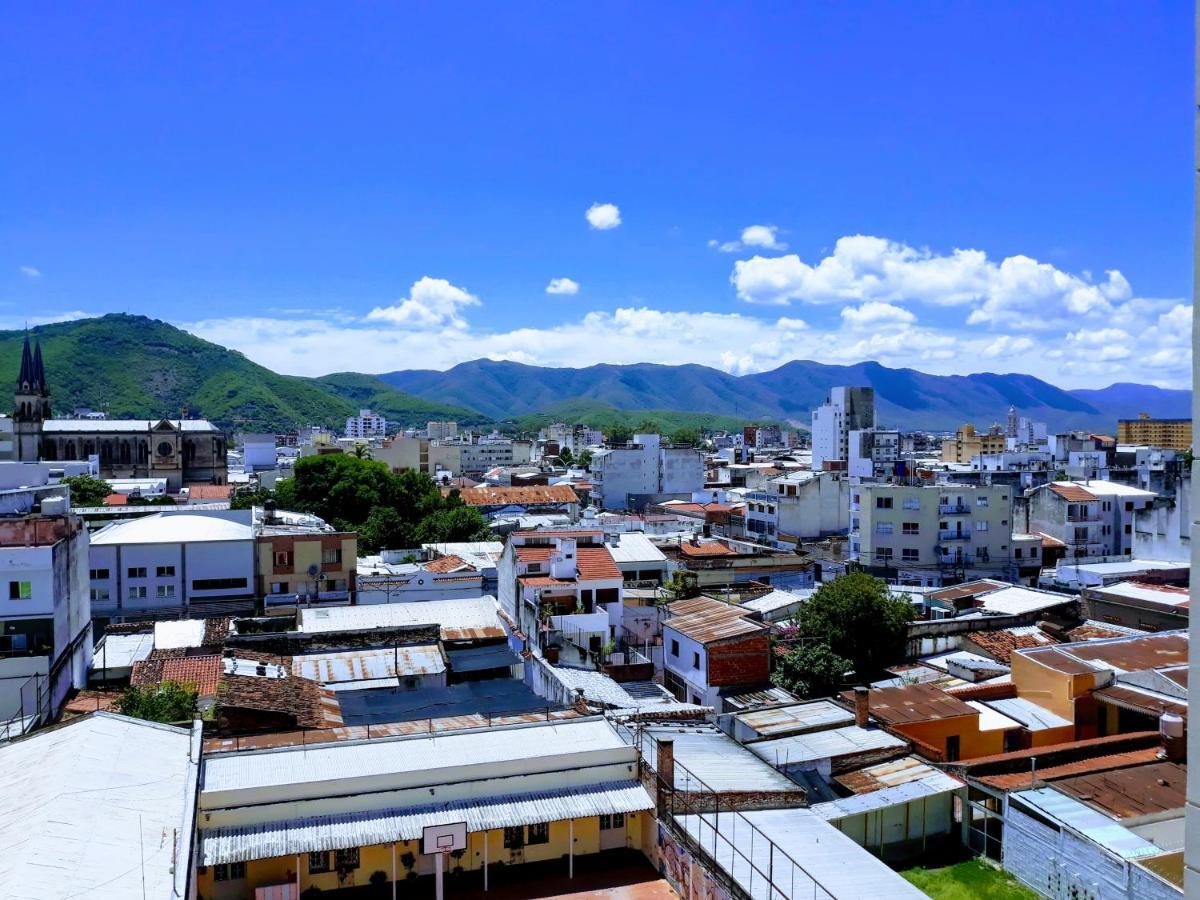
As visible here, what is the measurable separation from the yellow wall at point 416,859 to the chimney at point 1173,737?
12.4 metres

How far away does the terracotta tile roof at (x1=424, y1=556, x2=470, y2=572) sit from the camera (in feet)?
122

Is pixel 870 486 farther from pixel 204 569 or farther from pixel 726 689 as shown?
pixel 204 569

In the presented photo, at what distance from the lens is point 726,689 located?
81.9 feet

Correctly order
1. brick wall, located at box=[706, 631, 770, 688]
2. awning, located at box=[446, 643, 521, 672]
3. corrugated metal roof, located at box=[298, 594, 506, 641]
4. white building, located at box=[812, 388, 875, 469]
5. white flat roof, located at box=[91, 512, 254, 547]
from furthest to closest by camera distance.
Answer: white building, located at box=[812, 388, 875, 469] < white flat roof, located at box=[91, 512, 254, 547] < corrugated metal roof, located at box=[298, 594, 506, 641] < brick wall, located at box=[706, 631, 770, 688] < awning, located at box=[446, 643, 521, 672]

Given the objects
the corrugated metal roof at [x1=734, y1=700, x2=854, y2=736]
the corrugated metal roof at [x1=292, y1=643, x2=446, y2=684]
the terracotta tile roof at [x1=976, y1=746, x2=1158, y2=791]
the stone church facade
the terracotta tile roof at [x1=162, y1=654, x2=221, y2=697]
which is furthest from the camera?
the stone church facade

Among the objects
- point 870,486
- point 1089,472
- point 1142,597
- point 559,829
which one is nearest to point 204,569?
point 559,829

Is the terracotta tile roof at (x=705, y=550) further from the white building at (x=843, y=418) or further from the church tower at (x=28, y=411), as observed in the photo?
the white building at (x=843, y=418)

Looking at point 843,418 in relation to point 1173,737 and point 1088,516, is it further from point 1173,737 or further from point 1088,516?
point 1173,737

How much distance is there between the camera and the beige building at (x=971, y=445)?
116 m

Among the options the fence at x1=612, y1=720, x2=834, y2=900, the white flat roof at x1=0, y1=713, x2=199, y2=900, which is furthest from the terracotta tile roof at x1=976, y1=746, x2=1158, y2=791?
the white flat roof at x1=0, y1=713, x2=199, y2=900

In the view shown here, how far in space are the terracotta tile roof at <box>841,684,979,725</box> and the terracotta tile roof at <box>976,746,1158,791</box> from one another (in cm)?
243

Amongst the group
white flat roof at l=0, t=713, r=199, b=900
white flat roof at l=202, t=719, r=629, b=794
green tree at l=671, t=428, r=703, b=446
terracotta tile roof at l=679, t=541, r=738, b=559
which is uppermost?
green tree at l=671, t=428, r=703, b=446

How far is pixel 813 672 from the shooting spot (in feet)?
85.4

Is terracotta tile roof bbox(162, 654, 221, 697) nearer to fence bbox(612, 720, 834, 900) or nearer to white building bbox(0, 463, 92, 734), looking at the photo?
white building bbox(0, 463, 92, 734)
